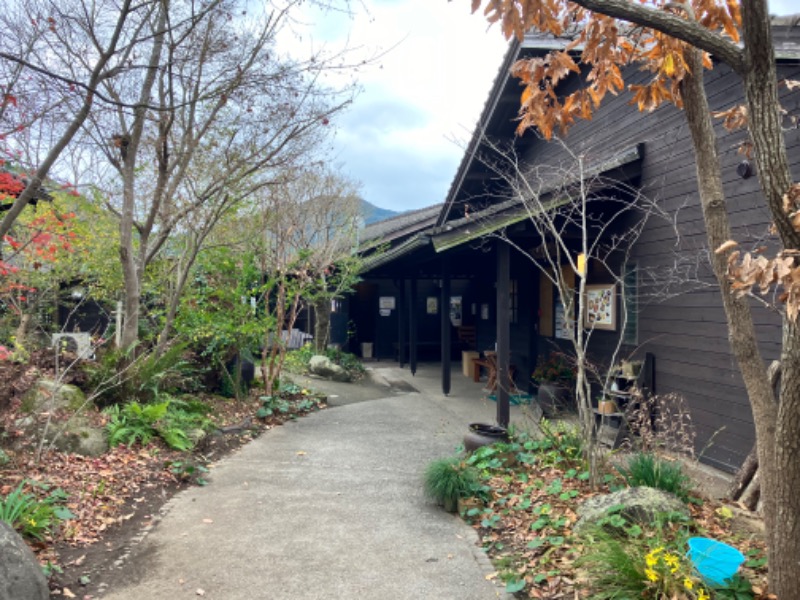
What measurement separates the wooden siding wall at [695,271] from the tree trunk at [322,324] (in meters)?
8.76

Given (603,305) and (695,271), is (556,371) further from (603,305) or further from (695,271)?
(695,271)

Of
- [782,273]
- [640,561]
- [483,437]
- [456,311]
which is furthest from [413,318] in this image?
[782,273]

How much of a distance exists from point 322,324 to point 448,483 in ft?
33.2

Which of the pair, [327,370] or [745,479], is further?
[327,370]

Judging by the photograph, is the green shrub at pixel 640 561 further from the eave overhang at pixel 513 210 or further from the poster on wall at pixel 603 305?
the poster on wall at pixel 603 305

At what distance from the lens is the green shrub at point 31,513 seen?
12.2 ft

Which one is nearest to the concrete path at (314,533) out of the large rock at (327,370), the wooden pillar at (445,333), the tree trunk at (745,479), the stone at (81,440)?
the stone at (81,440)

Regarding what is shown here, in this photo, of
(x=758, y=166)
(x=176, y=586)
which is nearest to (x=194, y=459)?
(x=176, y=586)

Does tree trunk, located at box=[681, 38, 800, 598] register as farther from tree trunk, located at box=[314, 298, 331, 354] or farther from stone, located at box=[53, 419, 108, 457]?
tree trunk, located at box=[314, 298, 331, 354]

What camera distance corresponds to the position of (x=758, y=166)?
8.27 ft

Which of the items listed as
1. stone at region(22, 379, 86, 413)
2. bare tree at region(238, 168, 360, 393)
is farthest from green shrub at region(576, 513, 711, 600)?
bare tree at region(238, 168, 360, 393)

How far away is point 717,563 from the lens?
112 inches

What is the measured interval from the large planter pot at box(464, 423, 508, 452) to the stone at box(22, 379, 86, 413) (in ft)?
13.4

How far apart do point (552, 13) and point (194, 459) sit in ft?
17.9
